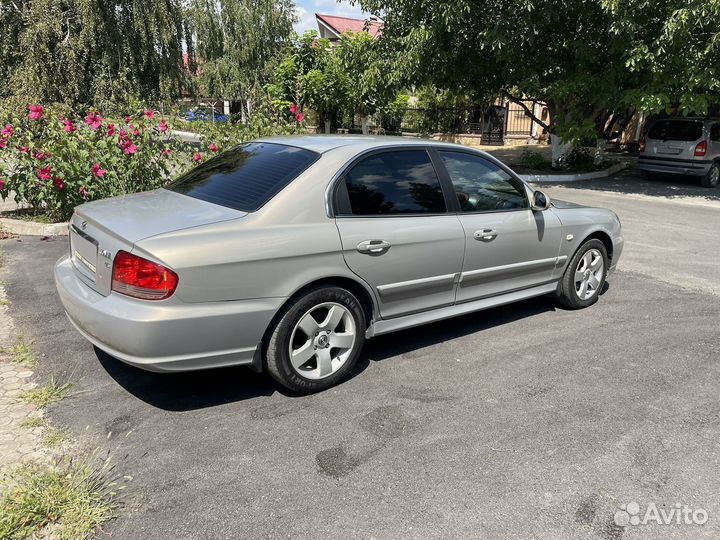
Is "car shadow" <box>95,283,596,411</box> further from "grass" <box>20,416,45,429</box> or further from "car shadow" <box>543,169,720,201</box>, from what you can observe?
"car shadow" <box>543,169,720,201</box>

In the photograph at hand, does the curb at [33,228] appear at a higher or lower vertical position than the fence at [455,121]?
lower

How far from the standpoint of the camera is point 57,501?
2514 mm

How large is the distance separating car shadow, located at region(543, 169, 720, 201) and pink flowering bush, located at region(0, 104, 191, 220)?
10.7 metres

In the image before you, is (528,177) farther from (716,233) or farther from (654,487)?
(654,487)

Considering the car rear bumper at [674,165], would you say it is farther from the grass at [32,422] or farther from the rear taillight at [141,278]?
the grass at [32,422]

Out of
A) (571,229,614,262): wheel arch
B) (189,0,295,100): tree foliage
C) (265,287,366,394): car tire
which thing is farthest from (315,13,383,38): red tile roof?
(265,287,366,394): car tire

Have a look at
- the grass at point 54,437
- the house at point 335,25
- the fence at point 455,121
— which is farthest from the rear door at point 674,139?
the house at point 335,25

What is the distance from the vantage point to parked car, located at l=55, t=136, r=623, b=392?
3.10 m

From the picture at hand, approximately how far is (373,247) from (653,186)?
14.0m

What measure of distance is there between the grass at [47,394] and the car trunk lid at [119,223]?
715mm

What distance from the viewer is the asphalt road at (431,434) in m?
2.59

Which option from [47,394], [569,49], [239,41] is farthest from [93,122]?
[239,41]

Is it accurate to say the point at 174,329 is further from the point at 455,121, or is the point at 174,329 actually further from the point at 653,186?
the point at 455,121

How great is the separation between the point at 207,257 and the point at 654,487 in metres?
2.62
